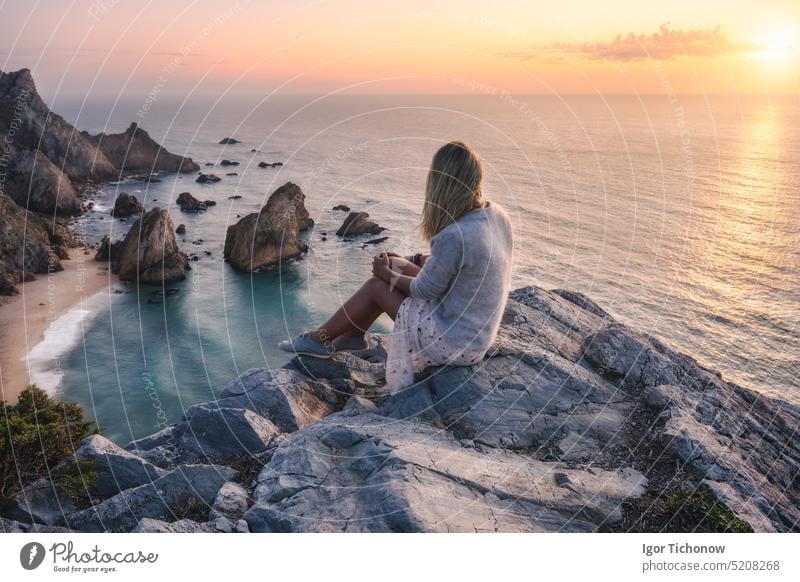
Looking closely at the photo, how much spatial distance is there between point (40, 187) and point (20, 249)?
1738cm

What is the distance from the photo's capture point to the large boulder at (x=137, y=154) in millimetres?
76688

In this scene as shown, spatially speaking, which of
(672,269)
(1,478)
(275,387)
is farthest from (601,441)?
(672,269)

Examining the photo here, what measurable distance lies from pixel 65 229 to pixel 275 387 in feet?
150

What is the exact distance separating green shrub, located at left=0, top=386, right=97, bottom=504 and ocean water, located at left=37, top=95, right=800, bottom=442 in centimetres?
760

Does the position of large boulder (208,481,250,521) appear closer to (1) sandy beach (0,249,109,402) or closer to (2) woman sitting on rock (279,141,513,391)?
(2) woman sitting on rock (279,141,513,391)

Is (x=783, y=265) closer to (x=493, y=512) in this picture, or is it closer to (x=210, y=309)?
(x=210, y=309)

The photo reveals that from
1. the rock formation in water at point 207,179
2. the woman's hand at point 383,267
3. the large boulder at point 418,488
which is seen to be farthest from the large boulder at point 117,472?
the rock formation in water at point 207,179

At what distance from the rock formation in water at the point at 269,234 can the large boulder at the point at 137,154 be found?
36.7 m

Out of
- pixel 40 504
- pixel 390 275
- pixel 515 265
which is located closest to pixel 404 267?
pixel 390 275

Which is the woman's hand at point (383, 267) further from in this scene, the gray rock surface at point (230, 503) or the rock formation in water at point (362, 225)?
the rock formation in water at point (362, 225)

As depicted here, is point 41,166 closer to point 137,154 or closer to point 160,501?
point 137,154

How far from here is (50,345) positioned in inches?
1218

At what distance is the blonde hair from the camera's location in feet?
23.4
